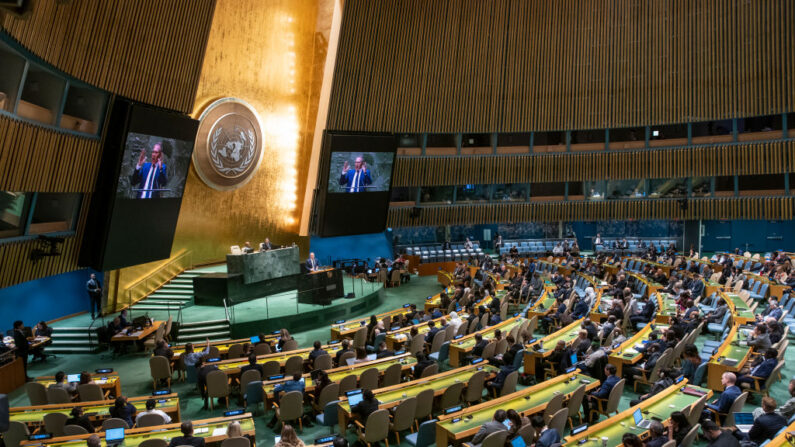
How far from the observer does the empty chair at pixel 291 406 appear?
870 cm

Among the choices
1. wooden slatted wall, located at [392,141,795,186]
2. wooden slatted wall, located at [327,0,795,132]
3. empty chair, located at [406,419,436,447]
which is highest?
wooden slatted wall, located at [327,0,795,132]

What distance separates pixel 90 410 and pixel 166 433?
183 centimetres

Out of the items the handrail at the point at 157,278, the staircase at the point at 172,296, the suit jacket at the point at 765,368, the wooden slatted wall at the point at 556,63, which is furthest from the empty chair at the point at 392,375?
the wooden slatted wall at the point at 556,63

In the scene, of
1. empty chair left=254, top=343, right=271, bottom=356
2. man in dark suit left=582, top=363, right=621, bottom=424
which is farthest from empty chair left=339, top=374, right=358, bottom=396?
man in dark suit left=582, top=363, right=621, bottom=424

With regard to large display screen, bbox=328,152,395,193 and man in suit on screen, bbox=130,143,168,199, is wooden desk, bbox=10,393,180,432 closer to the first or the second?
man in suit on screen, bbox=130,143,168,199

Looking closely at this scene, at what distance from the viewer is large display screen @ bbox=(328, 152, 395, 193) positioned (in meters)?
21.5

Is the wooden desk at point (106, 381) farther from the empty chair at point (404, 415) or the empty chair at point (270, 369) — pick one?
the empty chair at point (404, 415)

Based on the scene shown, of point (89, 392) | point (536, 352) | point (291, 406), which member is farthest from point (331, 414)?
point (536, 352)

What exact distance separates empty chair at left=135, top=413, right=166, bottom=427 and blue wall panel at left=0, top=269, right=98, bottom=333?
357 inches

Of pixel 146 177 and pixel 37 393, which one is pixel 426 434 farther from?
pixel 146 177

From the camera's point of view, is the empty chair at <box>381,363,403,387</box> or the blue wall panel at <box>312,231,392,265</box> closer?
the empty chair at <box>381,363,403,387</box>

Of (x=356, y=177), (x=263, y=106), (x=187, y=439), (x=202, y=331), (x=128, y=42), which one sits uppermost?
(x=263, y=106)

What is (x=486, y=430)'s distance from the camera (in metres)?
6.92

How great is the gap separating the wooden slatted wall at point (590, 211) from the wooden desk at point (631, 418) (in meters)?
18.3
